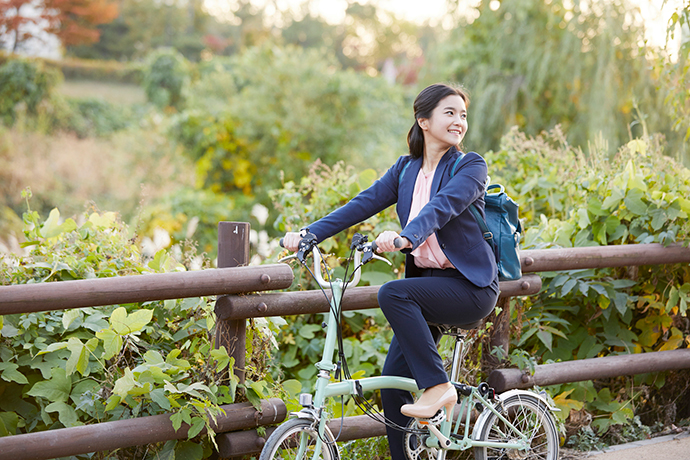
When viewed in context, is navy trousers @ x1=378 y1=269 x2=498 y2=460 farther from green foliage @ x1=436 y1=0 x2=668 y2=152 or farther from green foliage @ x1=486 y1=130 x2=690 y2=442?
green foliage @ x1=436 y1=0 x2=668 y2=152

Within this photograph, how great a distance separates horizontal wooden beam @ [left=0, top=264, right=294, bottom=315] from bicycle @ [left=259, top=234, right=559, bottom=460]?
0.17 m

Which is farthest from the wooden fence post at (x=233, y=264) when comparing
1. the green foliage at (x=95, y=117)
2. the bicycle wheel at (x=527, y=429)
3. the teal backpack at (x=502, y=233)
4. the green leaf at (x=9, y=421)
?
the green foliage at (x=95, y=117)

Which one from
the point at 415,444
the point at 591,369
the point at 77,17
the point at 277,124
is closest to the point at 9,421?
the point at 415,444

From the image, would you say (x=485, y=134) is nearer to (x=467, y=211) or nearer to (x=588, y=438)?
(x=588, y=438)

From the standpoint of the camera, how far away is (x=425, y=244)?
232 centimetres

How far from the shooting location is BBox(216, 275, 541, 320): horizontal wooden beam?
7.97 ft

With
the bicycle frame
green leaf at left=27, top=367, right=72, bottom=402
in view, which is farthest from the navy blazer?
green leaf at left=27, top=367, right=72, bottom=402

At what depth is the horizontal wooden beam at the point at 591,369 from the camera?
2975 millimetres

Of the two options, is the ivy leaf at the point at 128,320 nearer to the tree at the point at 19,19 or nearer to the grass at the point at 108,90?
the tree at the point at 19,19

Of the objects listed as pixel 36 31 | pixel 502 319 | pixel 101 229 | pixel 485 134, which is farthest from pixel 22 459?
pixel 36 31

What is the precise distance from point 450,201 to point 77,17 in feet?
87.6

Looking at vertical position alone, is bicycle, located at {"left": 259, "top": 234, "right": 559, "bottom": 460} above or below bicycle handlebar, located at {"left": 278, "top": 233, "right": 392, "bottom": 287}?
below

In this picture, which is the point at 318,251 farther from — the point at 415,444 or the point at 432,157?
the point at 415,444

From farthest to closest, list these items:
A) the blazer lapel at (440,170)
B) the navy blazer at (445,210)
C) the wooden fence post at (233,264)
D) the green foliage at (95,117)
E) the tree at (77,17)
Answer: the tree at (77,17), the green foliage at (95,117), the wooden fence post at (233,264), the blazer lapel at (440,170), the navy blazer at (445,210)
